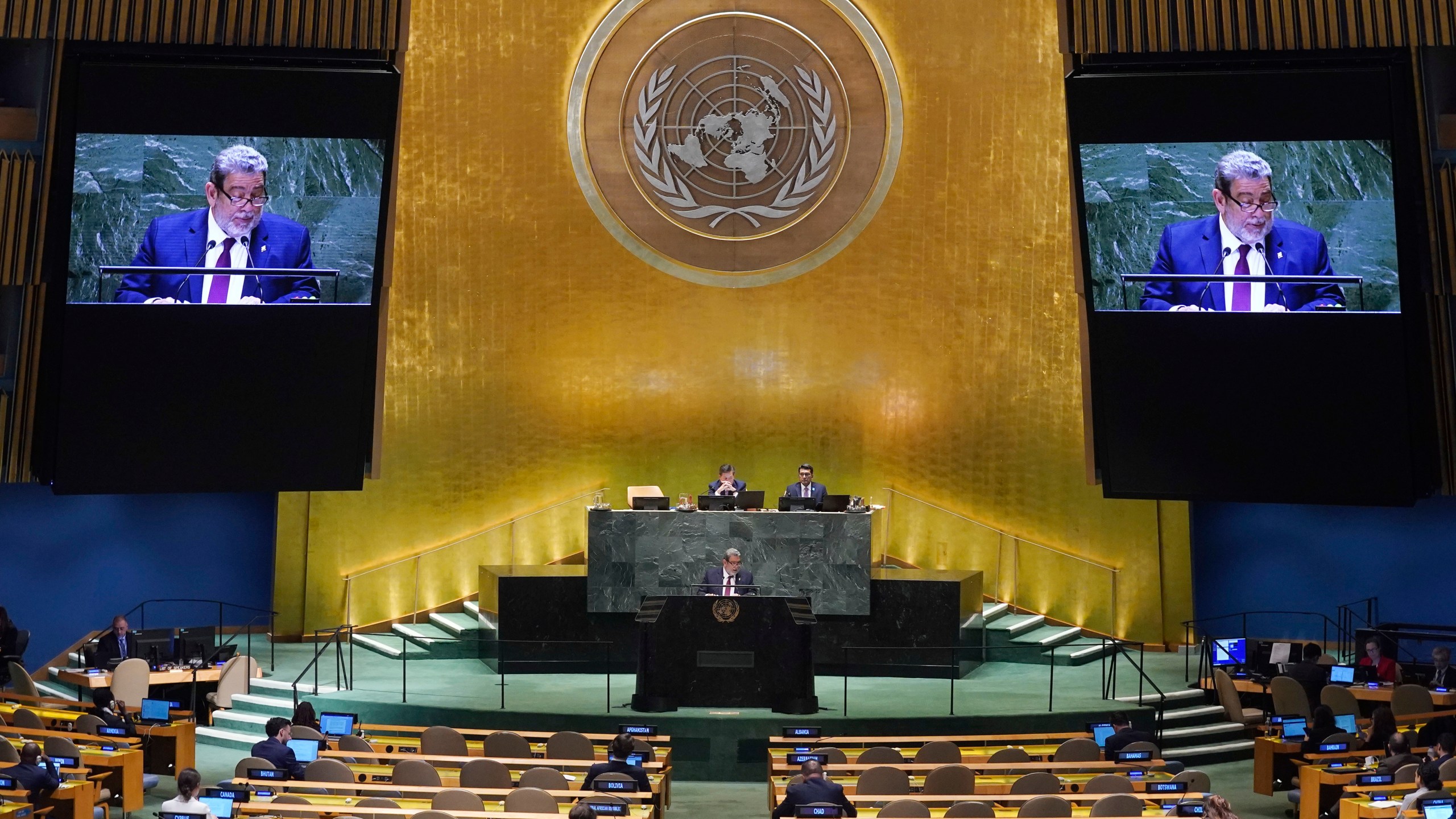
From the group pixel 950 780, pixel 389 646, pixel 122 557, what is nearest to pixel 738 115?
pixel 389 646

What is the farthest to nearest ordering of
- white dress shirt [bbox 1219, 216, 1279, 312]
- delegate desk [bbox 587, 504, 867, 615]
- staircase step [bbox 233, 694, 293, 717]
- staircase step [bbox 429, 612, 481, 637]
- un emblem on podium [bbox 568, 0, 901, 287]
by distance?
un emblem on podium [bbox 568, 0, 901, 287]
staircase step [bbox 429, 612, 481, 637]
delegate desk [bbox 587, 504, 867, 615]
staircase step [bbox 233, 694, 293, 717]
white dress shirt [bbox 1219, 216, 1279, 312]

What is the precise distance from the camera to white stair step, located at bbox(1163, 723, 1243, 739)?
14180 millimetres

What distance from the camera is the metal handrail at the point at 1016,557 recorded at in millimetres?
17406

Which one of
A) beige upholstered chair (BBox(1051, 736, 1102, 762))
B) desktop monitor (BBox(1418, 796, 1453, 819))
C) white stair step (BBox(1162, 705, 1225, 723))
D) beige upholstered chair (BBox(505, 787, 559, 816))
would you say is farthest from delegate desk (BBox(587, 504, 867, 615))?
desktop monitor (BBox(1418, 796, 1453, 819))

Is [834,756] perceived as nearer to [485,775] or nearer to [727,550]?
[485,775]

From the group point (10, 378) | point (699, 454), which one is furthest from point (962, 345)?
point (10, 378)

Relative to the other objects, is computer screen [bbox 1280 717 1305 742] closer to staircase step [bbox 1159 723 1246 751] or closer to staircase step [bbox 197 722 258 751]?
staircase step [bbox 1159 723 1246 751]

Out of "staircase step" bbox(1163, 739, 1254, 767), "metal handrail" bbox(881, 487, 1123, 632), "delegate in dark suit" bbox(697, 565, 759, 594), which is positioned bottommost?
"staircase step" bbox(1163, 739, 1254, 767)

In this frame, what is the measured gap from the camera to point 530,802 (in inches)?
366

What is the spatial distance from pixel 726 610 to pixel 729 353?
4933mm

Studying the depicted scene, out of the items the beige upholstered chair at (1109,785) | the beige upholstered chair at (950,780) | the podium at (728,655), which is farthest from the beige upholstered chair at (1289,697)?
the beige upholstered chair at (950,780)

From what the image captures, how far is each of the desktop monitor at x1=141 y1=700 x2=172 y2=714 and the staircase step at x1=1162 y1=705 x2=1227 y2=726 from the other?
8.30 m

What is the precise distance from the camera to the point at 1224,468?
14.4 m

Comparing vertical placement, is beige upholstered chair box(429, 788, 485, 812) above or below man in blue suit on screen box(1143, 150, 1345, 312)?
below
